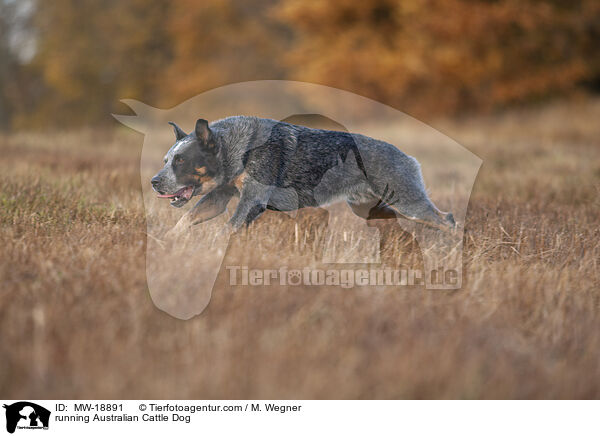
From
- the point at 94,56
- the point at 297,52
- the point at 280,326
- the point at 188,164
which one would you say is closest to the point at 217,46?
the point at 297,52

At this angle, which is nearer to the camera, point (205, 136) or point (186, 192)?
point (205, 136)

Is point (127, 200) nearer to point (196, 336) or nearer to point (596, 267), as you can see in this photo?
point (196, 336)

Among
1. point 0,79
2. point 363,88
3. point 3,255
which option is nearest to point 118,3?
point 0,79

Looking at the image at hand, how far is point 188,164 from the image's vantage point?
12.6ft

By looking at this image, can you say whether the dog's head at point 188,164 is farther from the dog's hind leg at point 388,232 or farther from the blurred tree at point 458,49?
the blurred tree at point 458,49

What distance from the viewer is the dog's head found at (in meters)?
3.81

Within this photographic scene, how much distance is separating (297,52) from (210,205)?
19.0 meters

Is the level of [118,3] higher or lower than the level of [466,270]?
higher

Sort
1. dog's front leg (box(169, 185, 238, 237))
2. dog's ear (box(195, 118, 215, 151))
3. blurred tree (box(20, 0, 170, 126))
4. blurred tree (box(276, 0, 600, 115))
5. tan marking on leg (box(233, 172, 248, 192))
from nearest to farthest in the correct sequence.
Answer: dog's ear (box(195, 118, 215, 151))
tan marking on leg (box(233, 172, 248, 192))
dog's front leg (box(169, 185, 238, 237))
blurred tree (box(276, 0, 600, 115))
blurred tree (box(20, 0, 170, 126))

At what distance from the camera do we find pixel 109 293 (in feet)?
8.59

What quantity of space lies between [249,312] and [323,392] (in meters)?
0.67

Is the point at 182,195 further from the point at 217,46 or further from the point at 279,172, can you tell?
the point at 217,46
